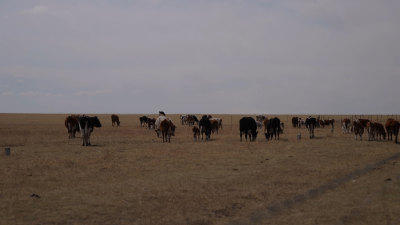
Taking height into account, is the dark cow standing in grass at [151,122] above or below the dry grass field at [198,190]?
above

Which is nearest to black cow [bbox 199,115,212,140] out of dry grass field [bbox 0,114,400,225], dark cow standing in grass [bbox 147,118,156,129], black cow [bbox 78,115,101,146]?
black cow [bbox 78,115,101,146]

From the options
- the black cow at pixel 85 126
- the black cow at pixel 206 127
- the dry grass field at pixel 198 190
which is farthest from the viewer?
the black cow at pixel 206 127

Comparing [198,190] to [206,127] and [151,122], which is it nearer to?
[206,127]

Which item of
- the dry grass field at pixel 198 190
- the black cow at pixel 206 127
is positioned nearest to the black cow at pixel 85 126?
the dry grass field at pixel 198 190

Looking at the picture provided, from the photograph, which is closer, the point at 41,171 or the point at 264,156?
the point at 41,171

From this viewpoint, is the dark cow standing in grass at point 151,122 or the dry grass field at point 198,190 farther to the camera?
the dark cow standing in grass at point 151,122

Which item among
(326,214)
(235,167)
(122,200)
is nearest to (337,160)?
(235,167)

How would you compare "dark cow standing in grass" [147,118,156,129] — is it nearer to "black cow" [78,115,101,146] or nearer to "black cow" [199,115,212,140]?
"black cow" [199,115,212,140]

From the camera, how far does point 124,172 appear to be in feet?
46.8

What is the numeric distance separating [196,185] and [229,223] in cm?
399

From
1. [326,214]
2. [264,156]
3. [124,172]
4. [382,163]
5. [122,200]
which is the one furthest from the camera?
[264,156]

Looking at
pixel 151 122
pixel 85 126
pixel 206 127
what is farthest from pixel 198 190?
pixel 151 122

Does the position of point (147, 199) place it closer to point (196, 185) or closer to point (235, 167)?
point (196, 185)

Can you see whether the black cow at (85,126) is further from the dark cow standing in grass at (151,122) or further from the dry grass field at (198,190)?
the dark cow standing in grass at (151,122)
